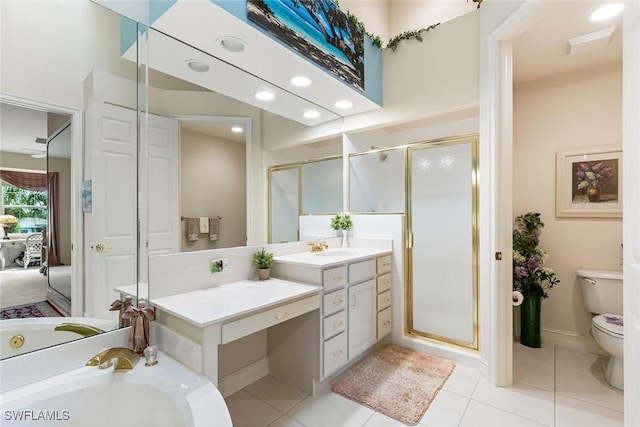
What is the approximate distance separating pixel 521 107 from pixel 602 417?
251cm

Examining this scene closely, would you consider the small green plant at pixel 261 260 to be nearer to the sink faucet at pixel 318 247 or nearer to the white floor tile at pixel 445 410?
the sink faucet at pixel 318 247

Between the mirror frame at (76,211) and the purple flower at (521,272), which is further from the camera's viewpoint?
the purple flower at (521,272)

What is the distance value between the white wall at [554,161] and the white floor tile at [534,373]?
492 mm

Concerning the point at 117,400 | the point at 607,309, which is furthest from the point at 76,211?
the point at 607,309

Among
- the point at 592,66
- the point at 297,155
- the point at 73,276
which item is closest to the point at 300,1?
the point at 297,155

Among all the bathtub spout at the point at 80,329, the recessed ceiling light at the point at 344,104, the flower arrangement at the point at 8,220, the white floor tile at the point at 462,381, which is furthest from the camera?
the recessed ceiling light at the point at 344,104

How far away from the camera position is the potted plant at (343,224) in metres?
2.88

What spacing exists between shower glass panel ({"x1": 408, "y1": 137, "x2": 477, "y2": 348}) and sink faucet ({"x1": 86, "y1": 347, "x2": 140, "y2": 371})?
7.30 feet

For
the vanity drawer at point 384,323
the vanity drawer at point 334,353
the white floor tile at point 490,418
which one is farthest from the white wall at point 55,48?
the white floor tile at point 490,418

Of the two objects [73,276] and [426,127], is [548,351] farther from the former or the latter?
[73,276]

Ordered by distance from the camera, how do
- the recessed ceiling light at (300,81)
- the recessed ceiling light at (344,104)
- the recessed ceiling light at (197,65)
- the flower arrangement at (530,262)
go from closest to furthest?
the recessed ceiling light at (197,65) → the recessed ceiling light at (300,81) → the flower arrangement at (530,262) → the recessed ceiling light at (344,104)

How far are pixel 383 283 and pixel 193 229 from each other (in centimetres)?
167

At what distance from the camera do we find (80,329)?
53.0 inches

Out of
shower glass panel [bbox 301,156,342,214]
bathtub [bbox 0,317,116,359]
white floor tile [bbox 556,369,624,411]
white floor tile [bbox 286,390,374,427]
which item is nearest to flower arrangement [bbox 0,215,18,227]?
bathtub [bbox 0,317,116,359]
